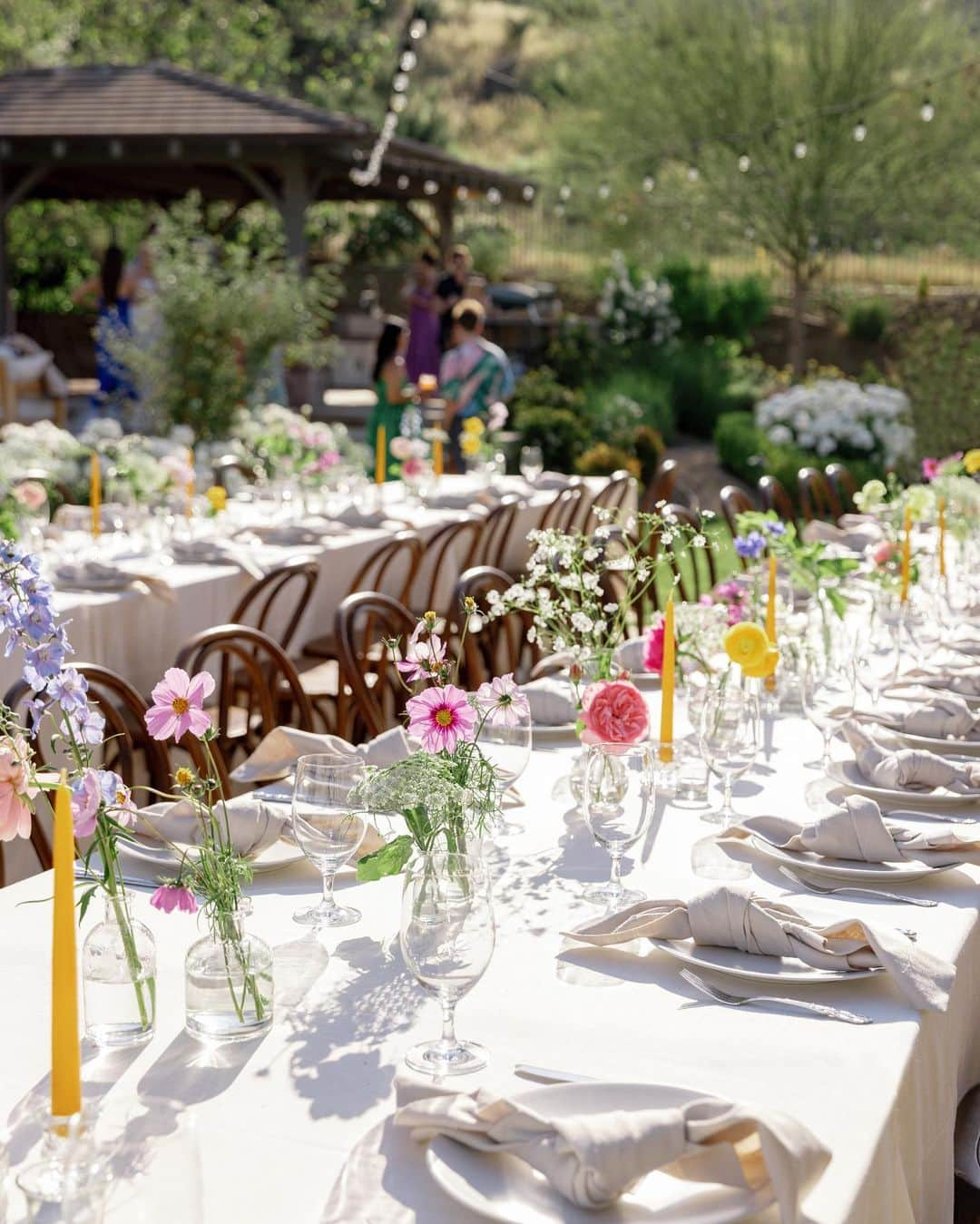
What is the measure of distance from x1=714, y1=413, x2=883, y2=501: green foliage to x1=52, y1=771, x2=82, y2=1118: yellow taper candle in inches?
437

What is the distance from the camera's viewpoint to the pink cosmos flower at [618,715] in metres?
2.47

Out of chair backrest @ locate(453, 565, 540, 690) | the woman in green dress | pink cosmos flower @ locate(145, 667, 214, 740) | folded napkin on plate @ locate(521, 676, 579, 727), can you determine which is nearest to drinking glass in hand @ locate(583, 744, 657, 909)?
pink cosmos flower @ locate(145, 667, 214, 740)

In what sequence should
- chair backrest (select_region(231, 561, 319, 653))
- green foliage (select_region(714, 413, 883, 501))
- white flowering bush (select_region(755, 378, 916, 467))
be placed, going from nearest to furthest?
chair backrest (select_region(231, 561, 319, 653))
green foliage (select_region(714, 413, 883, 501))
white flowering bush (select_region(755, 378, 916, 467))

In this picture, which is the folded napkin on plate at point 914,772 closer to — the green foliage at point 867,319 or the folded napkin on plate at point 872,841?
the folded napkin on plate at point 872,841

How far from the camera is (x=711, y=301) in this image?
20047 millimetres

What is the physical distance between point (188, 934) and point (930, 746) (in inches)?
64.2

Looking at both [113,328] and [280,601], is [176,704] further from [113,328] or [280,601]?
[113,328]

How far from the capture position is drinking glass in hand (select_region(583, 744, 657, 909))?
2016mm

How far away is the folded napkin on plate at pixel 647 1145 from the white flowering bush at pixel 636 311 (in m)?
17.3

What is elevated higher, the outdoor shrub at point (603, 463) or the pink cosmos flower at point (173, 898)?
the pink cosmos flower at point (173, 898)

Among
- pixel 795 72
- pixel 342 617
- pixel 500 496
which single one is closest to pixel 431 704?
pixel 342 617

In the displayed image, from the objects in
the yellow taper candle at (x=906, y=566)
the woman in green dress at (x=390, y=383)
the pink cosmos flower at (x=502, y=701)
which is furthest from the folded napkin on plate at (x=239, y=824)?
the woman in green dress at (x=390, y=383)

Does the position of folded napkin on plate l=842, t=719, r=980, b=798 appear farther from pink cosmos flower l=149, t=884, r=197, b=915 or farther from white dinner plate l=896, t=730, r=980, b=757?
pink cosmos flower l=149, t=884, r=197, b=915

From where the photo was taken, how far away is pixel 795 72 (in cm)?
2073
